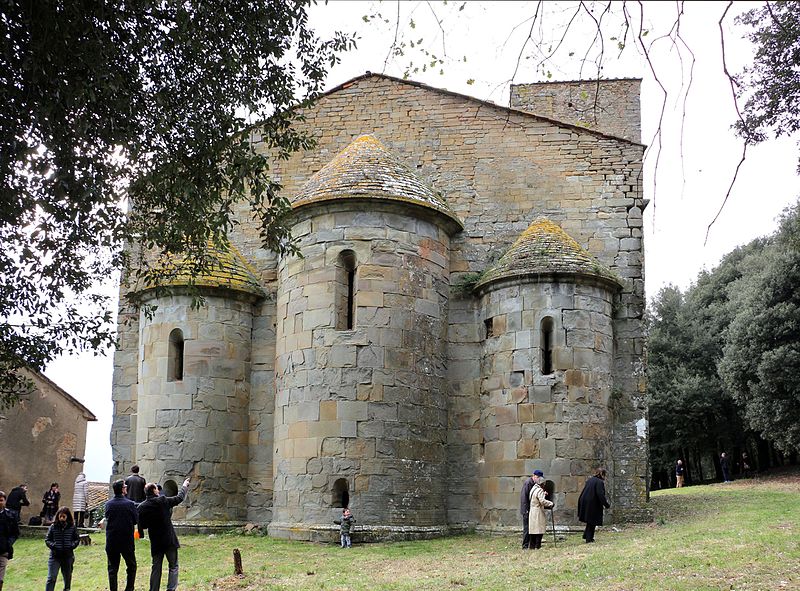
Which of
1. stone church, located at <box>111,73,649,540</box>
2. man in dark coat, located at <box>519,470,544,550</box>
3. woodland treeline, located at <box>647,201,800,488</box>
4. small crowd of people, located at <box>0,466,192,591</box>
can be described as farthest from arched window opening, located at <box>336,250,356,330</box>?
woodland treeline, located at <box>647,201,800,488</box>

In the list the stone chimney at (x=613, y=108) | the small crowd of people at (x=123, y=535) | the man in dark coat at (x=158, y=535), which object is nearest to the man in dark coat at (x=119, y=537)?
the small crowd of people at (x=123, y=535)

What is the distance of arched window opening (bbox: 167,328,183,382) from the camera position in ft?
60.3

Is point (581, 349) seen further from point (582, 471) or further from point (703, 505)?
point (703, 505)

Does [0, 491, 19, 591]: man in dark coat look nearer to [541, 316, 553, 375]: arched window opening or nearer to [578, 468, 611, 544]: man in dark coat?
[578, 468, 611, 544]: man in dark coat

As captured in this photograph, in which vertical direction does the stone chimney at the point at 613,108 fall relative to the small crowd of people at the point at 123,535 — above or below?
above

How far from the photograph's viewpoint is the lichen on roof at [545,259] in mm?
17422

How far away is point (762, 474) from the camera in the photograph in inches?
1433

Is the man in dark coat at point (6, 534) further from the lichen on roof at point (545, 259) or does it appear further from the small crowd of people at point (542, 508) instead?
the lichen on roof at point (545, 259)

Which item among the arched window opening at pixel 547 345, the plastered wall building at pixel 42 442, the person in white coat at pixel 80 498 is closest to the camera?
the arched window opening at pixel 547 345

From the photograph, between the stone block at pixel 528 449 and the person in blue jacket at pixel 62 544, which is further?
the stone block at pixel 528 449

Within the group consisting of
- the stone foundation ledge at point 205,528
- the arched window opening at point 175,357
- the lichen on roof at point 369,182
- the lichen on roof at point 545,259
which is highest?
the lichen on roof at point 369,182

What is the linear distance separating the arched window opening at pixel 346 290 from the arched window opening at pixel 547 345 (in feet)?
12.3

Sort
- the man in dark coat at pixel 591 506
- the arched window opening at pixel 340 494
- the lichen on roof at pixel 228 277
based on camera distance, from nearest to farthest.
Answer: the man in dark coat at pixel 591 506 → the arched window opening at pixel 340 494 → the lichen on roof at pixel 228 277

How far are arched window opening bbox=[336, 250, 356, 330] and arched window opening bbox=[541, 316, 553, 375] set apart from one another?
3.76m
